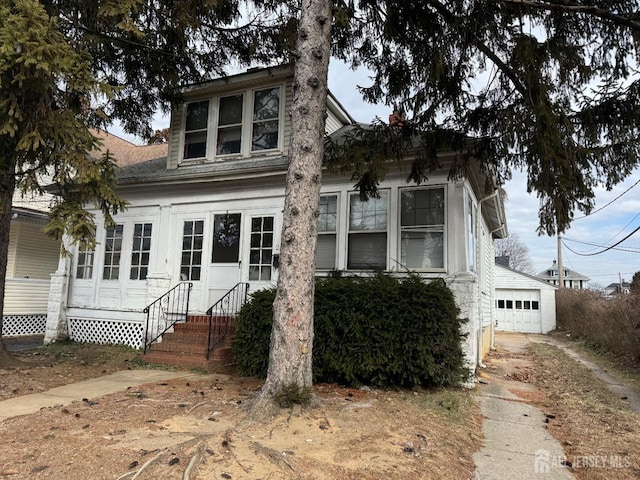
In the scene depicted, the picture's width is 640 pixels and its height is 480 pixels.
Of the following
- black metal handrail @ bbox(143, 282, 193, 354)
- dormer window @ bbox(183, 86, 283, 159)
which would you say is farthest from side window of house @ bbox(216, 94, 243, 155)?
black metal handrail @ bbox(143, 282, 193, 354)

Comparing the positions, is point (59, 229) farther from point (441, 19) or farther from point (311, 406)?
point (441, 19)

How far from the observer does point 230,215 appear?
920 cm

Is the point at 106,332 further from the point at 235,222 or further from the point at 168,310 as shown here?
the point at 235,222

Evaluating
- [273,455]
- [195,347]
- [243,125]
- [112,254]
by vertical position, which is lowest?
[273,455]

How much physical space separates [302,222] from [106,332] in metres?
7.34

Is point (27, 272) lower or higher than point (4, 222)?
lower

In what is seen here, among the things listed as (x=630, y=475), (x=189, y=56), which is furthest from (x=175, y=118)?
(x=630, y=475)

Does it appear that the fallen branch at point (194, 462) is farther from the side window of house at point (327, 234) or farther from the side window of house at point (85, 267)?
the side window of house at point (85, 267)

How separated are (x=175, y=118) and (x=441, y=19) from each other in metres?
6.72

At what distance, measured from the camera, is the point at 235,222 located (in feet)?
30.0

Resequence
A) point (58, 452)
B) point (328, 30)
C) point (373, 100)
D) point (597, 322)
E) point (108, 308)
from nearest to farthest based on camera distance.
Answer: point (58, 452) → point (328, 30) → point (373, 100) → point (108, 308) → point (597, 322)

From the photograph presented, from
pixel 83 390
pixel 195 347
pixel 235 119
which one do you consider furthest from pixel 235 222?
pixel 83 390

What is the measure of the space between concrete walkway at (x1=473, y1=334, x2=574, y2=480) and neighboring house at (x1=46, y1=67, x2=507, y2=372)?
76.4 inches

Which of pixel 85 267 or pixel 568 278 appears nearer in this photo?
pixel 85 267
